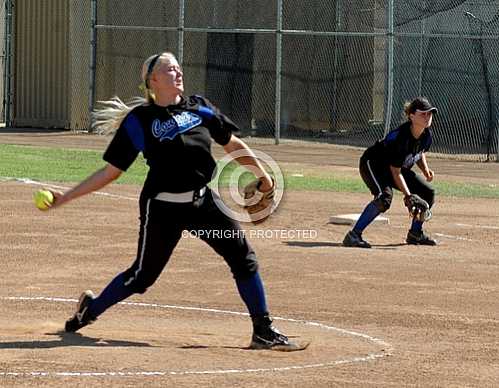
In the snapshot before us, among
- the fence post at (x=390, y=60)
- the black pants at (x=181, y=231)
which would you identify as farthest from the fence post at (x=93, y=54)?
the black pants at (x=181, y=231)

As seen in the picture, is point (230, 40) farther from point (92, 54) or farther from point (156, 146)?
point (156, 146)

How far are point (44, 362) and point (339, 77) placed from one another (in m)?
25.9

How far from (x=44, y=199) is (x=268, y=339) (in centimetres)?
168

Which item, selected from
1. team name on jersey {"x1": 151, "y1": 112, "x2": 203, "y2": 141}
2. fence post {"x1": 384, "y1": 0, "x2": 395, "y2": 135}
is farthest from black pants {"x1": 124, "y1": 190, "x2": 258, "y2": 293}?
fence post {"x1": 384, "y1": 0, "x2": 395, "y2": 135}

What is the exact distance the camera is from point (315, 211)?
55.6 ft

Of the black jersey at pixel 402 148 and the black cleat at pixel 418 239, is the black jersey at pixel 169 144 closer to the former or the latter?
the black jersey at pixel 402 148

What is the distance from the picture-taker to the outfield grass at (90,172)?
20.1 metres

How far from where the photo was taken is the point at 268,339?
8086mm

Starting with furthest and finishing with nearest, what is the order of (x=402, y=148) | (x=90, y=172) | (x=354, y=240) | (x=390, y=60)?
(x=390, y=60)
(x=90, y=172)
(x=354, y=240)
(x=402, y=148)

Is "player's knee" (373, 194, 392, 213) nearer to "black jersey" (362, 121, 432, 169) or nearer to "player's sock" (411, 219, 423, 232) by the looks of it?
"black jersey" (362, 121, 432, 169)

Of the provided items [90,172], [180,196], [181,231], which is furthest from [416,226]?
[90,172]

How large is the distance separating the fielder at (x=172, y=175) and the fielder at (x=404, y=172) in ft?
17.3

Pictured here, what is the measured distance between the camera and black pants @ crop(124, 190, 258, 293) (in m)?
7.98

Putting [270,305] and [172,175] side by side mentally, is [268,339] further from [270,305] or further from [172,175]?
[270,305]
